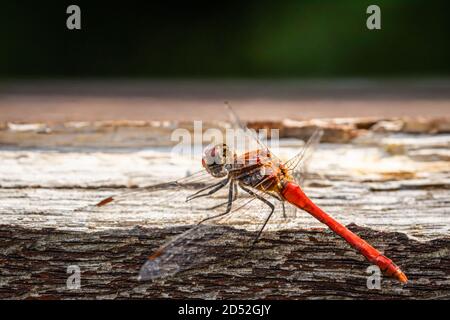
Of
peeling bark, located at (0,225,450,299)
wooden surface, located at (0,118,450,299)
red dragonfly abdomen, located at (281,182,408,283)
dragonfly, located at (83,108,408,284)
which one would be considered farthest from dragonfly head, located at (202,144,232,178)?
peeling bark, located at (0,225,450,299)

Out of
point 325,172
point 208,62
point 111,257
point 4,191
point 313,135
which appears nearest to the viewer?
point 111,257

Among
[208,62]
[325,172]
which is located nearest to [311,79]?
[208,62]

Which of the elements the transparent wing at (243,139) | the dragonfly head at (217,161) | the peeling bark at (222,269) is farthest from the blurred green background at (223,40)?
the peeling bark at (222,269)

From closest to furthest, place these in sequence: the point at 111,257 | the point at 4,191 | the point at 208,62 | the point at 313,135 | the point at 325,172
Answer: the point at 111,257 → the point at 4,191 → the point at 325,172 → the point at 313,135 → the point at 208,62

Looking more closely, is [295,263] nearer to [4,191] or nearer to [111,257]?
[111,257]

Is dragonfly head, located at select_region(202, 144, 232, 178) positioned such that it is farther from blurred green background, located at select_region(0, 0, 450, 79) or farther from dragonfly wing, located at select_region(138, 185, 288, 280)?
blurred green background, located at select_region(0, 0, 450, 79)

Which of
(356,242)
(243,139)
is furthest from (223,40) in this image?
(356,242)
